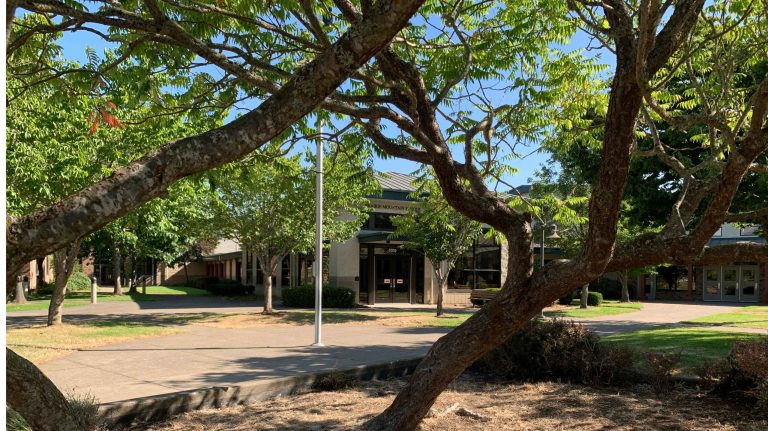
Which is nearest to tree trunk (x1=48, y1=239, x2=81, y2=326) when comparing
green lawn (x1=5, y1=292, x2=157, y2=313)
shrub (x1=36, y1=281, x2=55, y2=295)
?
green lawn (x1=5, y1=292, x2=157, y2=313)

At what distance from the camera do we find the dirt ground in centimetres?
622

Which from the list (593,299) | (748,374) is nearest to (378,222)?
(593,299)

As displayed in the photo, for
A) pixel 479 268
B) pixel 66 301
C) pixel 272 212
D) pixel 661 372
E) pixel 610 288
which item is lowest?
pixel 66 301

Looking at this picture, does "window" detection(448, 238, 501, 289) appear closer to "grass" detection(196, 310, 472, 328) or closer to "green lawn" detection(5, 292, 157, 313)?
"grass" detection(196, 310, 472, 328)

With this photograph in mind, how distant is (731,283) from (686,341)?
89.0 feet

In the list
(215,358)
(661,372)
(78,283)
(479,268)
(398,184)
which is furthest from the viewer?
(78,283)

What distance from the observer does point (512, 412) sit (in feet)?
22.5

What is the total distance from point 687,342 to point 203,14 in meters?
11.9

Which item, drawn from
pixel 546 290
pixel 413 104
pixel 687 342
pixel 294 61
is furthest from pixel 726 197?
pixel 687 342

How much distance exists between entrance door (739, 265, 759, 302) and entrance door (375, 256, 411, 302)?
2083 centimetres

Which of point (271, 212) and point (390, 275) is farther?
point (390, 275)

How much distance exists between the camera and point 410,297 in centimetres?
3047

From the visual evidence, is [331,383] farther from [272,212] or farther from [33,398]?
[272,212]

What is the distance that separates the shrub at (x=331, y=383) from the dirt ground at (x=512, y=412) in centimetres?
18
